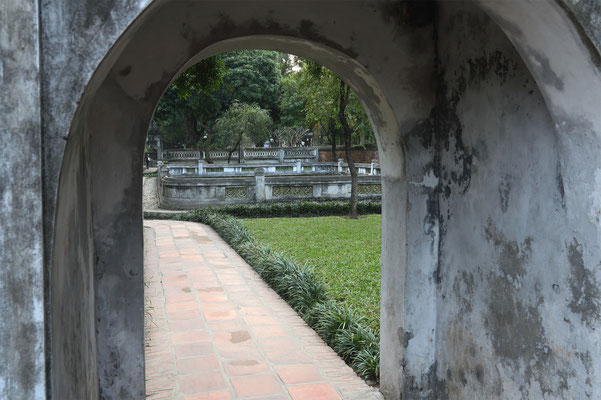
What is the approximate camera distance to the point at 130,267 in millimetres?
3773

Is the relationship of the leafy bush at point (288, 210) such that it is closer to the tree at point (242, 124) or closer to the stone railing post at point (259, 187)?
the stone railing post at point (259, 187)

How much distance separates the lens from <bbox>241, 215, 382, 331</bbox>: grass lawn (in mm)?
7916

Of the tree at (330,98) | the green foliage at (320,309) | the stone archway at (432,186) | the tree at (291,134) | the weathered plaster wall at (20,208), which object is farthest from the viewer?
the tree at (291,134)

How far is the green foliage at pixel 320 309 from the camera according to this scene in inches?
212

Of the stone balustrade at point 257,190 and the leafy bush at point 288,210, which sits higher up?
the stone balustrade at point 257,190

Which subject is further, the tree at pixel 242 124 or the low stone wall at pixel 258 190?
the tree at pixel 242 124

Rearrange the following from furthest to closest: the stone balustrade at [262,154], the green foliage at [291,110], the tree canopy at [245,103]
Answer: the stone balustrade at [262,154] → the green foliage at [291,110] → the tree canopy at [245,103]

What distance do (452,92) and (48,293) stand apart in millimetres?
3055

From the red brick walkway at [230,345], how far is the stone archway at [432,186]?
860 mm

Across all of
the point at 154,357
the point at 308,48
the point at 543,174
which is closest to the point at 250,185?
the point at 154,357

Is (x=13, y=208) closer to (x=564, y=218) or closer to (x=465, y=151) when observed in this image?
(x=564, y=218)

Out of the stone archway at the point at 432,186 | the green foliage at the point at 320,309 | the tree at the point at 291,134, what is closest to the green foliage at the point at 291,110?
the tree at the point at 291,134

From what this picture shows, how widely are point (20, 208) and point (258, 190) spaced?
1657cm

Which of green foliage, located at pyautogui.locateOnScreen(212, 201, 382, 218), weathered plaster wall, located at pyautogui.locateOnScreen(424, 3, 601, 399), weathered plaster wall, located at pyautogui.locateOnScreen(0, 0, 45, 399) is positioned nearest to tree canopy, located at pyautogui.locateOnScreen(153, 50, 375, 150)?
green foliage, located at pyautogui.locateOnScreen(212, 201, 382, 218)
